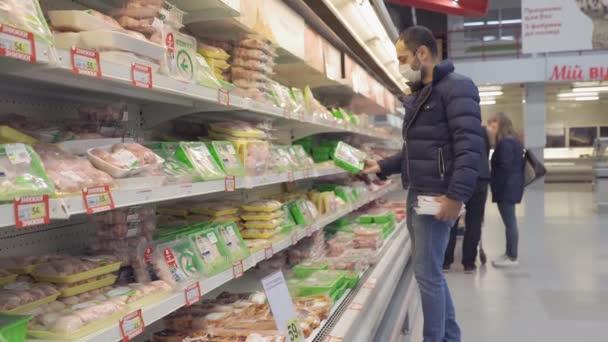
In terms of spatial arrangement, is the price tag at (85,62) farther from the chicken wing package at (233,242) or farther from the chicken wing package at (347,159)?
the chicken wing package at (347,159)

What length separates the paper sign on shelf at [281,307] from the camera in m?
2.00

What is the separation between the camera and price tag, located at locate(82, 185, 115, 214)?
3.96 feet

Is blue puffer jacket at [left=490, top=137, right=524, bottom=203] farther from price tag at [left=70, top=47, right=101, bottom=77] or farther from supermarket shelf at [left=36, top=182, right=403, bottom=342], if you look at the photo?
price tag at [left=70, top=47, right=101, bottom=77]

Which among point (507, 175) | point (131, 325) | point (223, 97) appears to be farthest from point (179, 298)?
point (507, 175)

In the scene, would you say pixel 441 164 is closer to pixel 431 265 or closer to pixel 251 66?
pixel 431 265

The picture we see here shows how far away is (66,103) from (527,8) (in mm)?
8450

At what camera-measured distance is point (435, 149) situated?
2.76 metres

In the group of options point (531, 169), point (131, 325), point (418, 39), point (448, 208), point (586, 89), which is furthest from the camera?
point (586, 89)

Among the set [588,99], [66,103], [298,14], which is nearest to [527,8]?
[298,14]

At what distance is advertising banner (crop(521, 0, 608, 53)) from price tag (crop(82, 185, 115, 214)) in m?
8.75

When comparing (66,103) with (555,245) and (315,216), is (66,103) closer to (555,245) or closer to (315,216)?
(315,216)

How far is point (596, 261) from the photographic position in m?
5.88

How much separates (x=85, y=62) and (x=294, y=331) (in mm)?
1310

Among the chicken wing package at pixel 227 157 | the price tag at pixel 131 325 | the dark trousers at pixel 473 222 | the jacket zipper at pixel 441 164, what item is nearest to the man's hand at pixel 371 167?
the jacket zipper at pixel 441 164
